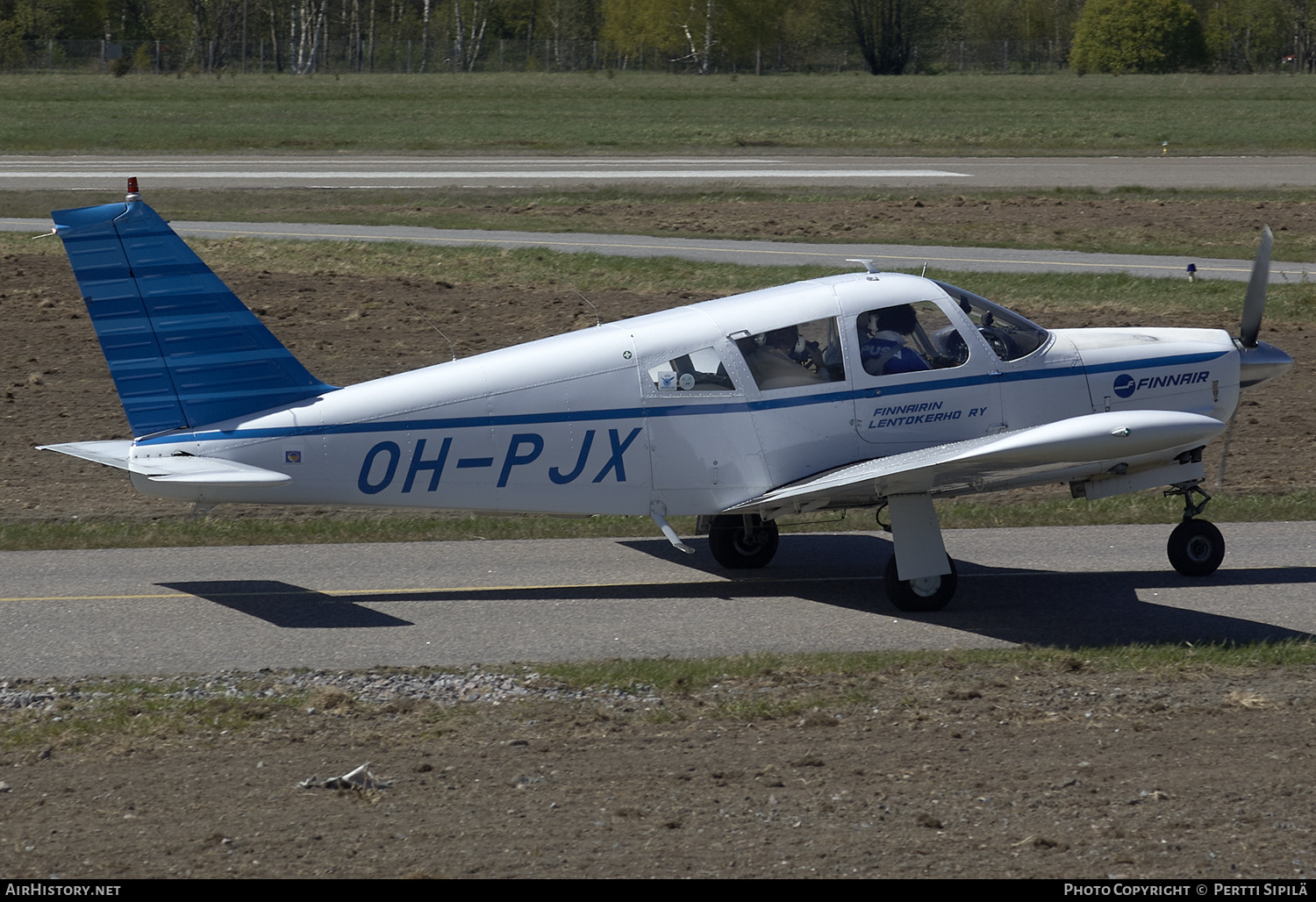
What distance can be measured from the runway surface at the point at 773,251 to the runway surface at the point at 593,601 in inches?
457

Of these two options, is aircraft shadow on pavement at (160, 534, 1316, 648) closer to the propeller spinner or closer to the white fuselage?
the white fuselage

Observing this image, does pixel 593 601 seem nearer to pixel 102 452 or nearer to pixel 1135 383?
pixel 102 452

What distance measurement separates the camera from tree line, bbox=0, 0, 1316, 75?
3223 inches

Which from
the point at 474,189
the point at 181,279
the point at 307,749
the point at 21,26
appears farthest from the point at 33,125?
the point at 307,749

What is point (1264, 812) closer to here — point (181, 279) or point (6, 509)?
point (181, 279)

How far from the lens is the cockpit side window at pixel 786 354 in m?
10.7

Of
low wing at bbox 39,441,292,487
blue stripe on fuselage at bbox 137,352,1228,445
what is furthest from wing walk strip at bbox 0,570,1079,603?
blue stripe on fuselage at bbox 137,352,1228,445

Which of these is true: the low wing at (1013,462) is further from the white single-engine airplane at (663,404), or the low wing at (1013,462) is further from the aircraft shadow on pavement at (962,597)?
the aircraft shadow on pavement at (962,597)

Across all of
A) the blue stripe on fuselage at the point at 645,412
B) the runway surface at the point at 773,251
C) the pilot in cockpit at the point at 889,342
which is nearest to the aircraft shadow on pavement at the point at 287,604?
the blue stripe on fuselage at the point at 645,412

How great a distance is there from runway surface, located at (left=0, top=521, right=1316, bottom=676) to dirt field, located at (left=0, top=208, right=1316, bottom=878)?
112cm

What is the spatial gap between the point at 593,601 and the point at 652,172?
1155 inches

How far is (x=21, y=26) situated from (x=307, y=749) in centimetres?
8763

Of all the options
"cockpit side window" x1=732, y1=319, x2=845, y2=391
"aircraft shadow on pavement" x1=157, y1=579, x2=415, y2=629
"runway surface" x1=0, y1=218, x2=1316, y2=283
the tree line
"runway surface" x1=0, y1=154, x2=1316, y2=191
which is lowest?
"aircraft shadow on pavement" x1=157, y1=579, x2=415, y2=629
